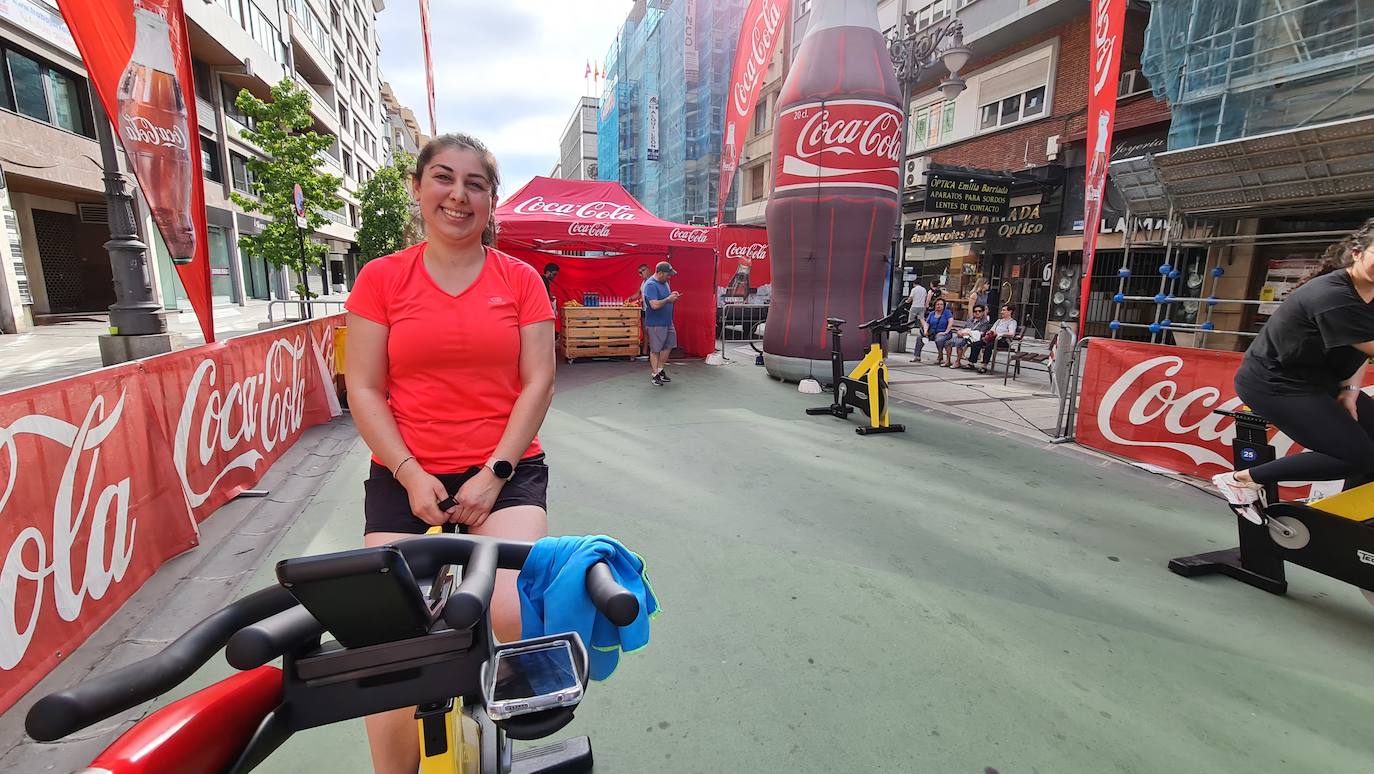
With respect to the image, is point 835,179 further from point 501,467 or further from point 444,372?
point 501,467

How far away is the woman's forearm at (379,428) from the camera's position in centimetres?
167

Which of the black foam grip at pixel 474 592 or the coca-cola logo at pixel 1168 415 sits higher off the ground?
the black foam grip at pixel 474 592

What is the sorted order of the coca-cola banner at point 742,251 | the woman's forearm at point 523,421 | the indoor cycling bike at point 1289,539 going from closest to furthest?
the woman's forearm at point 523,421
the indoor cycling bike at point 1289,539
the coca-cola banner at point 742,251

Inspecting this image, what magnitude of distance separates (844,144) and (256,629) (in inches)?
332

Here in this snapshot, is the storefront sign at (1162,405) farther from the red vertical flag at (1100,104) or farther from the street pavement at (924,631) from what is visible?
the red vertical flag at (1100,104)

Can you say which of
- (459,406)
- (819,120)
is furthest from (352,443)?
(819,120)

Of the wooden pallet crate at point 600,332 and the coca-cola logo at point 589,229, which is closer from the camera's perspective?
the coca-cola logo at point 589,229

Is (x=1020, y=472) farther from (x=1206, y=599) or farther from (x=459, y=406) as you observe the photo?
(x=459, y=406)

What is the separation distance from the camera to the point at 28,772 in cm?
191

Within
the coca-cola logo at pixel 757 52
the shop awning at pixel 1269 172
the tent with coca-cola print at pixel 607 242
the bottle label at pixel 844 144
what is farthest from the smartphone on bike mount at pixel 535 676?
the coca-cola logo at pixel 757 52

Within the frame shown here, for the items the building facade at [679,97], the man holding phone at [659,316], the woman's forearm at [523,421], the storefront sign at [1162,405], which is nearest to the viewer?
the woman's forearm at [523,421]

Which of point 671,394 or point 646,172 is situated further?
point 646,172

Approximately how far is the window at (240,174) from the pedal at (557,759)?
93.8 feet

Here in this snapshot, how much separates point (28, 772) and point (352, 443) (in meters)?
3.87
